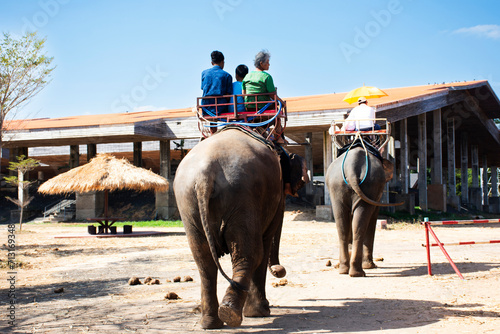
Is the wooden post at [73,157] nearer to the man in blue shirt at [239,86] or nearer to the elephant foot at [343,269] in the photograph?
the elephant foot at [343,269]

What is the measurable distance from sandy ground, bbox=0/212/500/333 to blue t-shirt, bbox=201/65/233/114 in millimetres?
2260

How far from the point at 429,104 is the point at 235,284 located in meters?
23.3

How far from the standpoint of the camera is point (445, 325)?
4.73 m

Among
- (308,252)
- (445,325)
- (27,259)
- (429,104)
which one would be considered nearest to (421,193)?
(429,104)

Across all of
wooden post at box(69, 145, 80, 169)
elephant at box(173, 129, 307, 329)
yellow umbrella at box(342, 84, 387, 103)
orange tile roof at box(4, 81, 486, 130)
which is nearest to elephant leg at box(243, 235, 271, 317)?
elephant at box(173, 129, 307, 329)

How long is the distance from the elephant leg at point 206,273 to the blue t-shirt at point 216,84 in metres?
1.72

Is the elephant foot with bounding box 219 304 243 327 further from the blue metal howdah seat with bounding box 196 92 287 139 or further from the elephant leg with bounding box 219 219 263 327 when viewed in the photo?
the blue metal howdah seat with bounding box 196 92 287 139

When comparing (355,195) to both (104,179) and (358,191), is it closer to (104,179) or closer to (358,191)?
(358,191)

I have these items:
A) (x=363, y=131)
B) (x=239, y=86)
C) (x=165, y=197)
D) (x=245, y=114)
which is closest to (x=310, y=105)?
(x=165, y=197)

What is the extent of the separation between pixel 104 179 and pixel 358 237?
12672 millimetres

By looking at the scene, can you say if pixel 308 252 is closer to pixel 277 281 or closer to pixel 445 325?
pixel 277 281

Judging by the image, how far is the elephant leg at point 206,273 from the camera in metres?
4.56

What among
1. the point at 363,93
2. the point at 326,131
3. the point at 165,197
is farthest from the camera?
the point at 165,197

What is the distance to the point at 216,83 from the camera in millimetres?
5832
